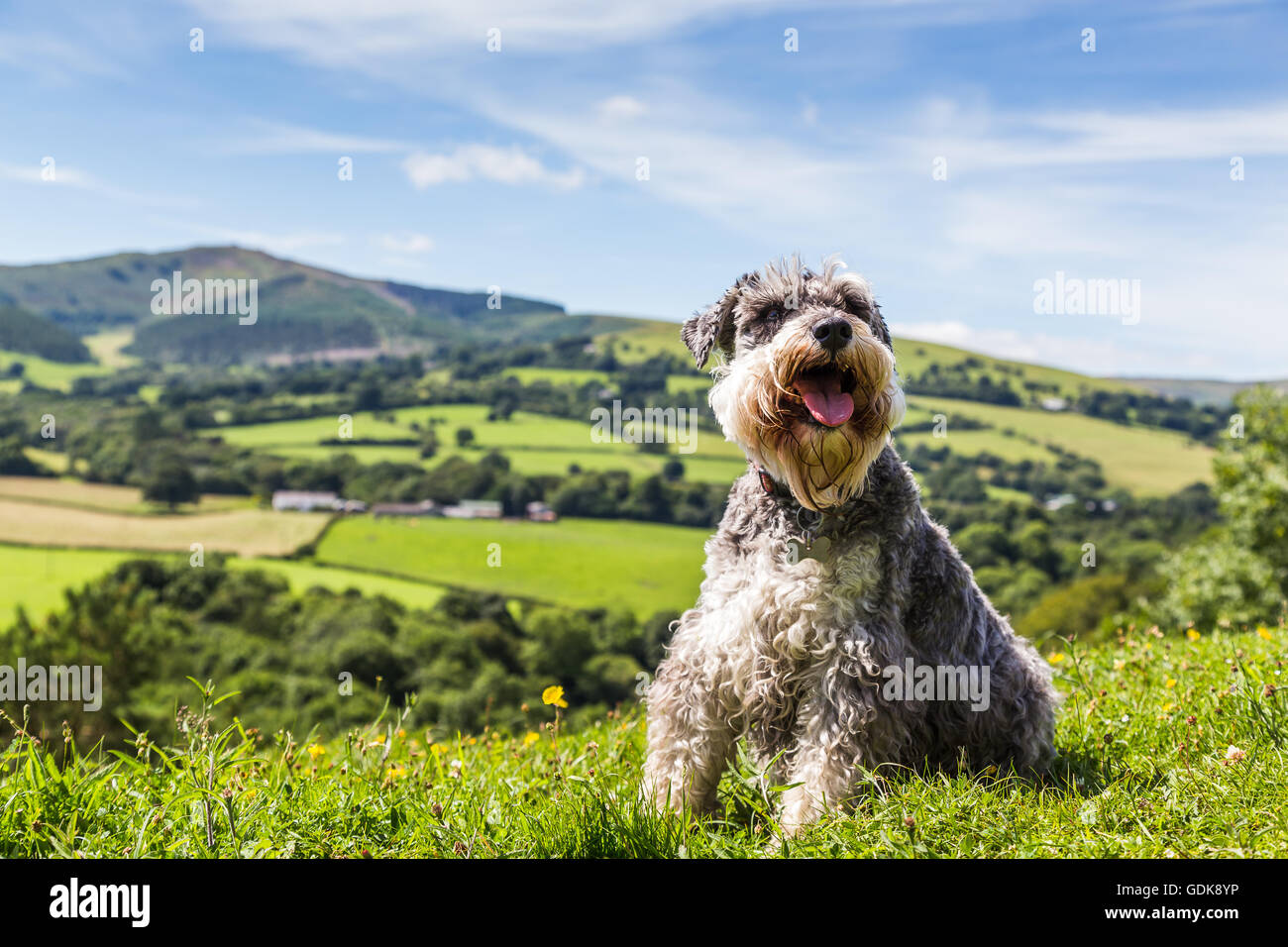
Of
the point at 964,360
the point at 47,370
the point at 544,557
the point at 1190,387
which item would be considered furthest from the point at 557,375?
the point at 1190,387

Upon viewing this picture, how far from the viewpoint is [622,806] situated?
165 inches

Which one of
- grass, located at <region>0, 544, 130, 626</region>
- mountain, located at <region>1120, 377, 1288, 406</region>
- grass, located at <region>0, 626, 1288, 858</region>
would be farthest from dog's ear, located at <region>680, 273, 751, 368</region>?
mountain, located at <region>1120, 377, 1288, 406</region>

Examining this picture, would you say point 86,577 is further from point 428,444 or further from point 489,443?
point 489,443

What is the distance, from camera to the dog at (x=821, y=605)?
4543 millimetres

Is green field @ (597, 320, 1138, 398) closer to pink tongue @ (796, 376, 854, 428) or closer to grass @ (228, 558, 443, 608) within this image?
grass @ (228, 558, 443, 608)

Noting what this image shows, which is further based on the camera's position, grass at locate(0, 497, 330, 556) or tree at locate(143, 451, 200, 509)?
tree at locate(143, 451, 200, 509)

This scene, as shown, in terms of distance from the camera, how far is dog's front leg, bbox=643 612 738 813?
4848mm

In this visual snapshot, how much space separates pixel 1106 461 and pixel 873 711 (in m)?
114

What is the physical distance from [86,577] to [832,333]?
93.1m

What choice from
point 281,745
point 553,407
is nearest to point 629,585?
point 553,407

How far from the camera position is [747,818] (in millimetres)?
4777

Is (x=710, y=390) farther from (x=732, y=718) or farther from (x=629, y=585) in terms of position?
(x=629, y=585)
